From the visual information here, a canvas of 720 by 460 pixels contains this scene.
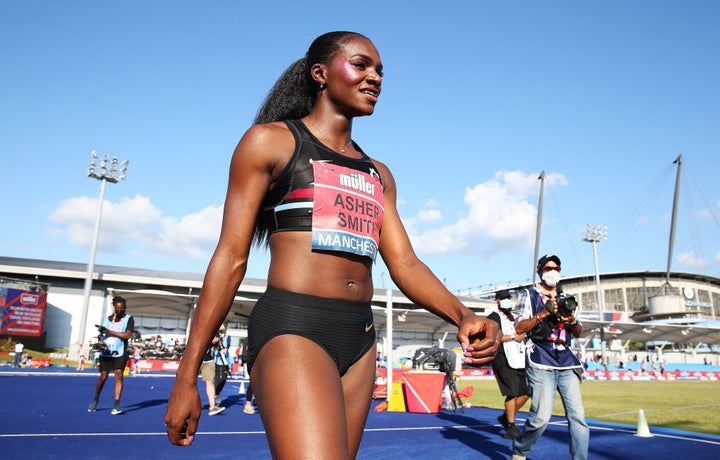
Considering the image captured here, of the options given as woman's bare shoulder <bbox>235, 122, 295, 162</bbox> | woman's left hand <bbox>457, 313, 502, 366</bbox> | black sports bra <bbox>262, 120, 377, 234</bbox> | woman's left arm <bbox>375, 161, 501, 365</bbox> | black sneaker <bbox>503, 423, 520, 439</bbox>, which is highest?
woman's bare shoulder <bbox>235, 122, 295, 162</bbox>

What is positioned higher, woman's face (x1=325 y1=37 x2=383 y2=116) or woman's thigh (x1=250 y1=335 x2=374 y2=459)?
woman's face (x1=325 y1=37 x2=383 y2=116)

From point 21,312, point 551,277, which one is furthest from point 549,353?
point 21,312

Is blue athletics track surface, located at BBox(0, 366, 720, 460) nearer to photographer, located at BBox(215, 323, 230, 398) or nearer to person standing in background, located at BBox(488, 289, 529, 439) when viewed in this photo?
person standing in background, located at BBox(488, 289, 529, 439)

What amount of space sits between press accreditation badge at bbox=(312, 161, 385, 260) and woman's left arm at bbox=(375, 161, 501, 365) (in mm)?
210

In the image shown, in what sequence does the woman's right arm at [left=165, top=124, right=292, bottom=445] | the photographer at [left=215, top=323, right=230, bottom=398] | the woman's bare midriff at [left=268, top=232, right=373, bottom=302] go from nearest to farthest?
the woman's right arm at [left=165, top=124, right=292, bottom=445] < the woman's bare midriff at [left=268, top=232, right=373, bottom=302] < the photographer at [left=215, top=323, right=230, bottom=398]

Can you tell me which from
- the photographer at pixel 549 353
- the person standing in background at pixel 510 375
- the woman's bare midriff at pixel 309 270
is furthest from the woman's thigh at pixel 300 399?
the person standing in background at pixel 510 375

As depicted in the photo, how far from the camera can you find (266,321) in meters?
1.95

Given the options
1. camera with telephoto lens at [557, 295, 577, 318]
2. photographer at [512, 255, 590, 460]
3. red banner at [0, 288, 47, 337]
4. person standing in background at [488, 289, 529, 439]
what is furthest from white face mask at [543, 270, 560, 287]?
red banner at [0, 288, 47, 337]

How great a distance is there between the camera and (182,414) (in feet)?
5.86

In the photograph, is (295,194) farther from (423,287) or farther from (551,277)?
(551,277)

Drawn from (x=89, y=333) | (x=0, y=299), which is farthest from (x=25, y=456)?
(x=89, y=333)

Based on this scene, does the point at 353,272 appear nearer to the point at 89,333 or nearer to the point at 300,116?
the point at 300,116

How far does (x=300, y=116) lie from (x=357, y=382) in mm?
1320

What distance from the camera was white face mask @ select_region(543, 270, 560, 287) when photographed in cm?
568
